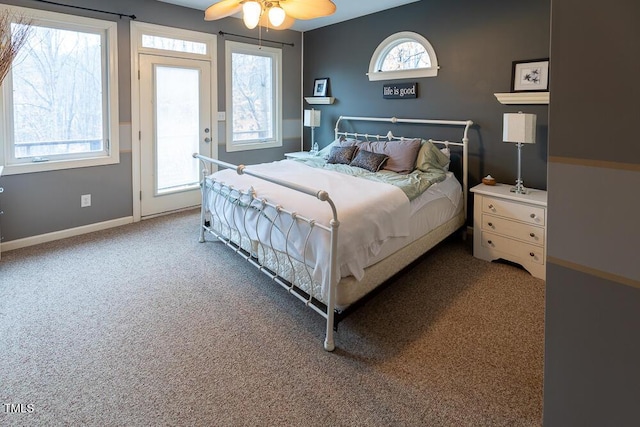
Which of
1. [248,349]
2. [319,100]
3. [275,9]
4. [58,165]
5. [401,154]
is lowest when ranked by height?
[248,349]

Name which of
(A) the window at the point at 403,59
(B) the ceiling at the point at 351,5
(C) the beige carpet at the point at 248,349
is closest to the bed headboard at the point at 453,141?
(A) the window at the point at 403,59

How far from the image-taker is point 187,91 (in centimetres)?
484

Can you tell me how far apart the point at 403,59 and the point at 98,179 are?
367 cm

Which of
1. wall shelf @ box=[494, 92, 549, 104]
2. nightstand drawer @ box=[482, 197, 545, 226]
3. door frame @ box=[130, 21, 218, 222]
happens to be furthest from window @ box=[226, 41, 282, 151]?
nightstand drawer @ box=[482, 197, 545, 226]

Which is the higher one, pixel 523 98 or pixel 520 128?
pixel 523 98

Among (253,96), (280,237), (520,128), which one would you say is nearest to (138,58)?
(253,96)

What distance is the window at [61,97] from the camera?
3.61 metres

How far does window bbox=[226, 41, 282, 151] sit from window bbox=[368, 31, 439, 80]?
1.55m

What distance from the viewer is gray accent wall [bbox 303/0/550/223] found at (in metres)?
3.61

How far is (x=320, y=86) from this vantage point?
224 inches

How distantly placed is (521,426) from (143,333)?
2.06 meters

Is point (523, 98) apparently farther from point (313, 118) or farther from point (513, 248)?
point (313, 118)

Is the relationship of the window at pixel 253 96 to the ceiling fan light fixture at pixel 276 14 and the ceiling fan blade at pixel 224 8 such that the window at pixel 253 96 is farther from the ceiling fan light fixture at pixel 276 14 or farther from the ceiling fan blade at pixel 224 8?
the ceiling fan light fixture at pixel 276 14

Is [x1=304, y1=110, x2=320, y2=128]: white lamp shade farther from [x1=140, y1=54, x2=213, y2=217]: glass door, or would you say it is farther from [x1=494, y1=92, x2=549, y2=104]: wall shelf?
[x1=494, y1=92, x2=549, y2=104]: wall shelf
